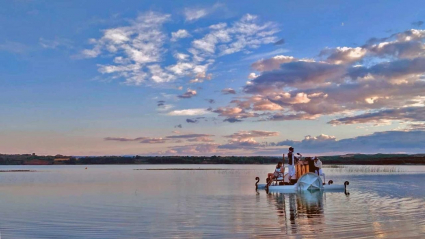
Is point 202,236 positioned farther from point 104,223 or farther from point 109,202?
point 109,202

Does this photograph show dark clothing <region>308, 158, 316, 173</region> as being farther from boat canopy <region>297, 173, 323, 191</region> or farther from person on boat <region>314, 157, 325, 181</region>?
boat canopy <region>297, 173, 323, 191</region>

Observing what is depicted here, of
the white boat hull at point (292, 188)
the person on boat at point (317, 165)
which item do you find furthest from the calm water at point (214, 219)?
the person on boat at point (317, 165)

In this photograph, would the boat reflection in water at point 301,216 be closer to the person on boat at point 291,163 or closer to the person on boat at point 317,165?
the person on boat at point 291,163

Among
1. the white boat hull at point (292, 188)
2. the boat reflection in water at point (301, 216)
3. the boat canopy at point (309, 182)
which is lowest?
the boat reflection in water at point (301, 216)

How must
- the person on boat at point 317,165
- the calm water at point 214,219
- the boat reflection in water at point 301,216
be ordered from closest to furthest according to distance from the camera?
the calm water at point 214,219
the boat reflection in water at point 301,216
the person on boat at point 317,165

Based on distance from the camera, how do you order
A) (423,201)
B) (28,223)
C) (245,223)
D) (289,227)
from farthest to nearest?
(423,201)
(28,223)
(245,223)
(289,227)

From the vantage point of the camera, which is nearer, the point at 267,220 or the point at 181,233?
the point at 181,233

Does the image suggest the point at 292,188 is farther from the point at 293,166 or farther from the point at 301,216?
the point at 301,216

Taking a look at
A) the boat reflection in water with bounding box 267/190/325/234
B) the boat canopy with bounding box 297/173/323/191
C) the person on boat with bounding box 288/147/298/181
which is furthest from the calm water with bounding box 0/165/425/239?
the person on boat with bounding box 288/147/298/181

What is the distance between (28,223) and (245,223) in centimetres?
1074

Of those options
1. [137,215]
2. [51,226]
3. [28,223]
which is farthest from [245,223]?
[28,223]

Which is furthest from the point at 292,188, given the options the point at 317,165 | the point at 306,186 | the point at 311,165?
the point at 317,165

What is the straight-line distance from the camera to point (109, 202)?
98.2 feet

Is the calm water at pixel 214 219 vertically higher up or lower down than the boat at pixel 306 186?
lower down
